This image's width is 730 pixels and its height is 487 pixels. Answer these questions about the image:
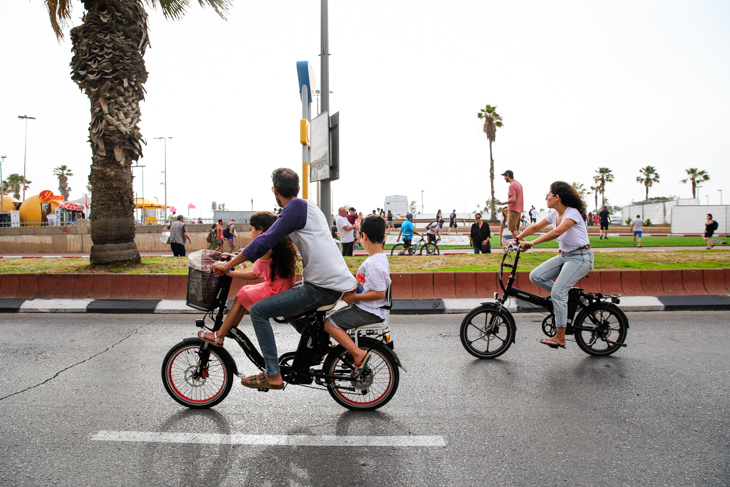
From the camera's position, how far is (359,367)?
384 cm

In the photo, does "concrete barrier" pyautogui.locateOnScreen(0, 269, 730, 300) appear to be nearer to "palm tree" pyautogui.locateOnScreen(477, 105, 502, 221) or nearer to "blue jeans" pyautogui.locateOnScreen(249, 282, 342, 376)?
"blue jeans" pyautogui.locateOnScreen(249, 282, 342, 376)

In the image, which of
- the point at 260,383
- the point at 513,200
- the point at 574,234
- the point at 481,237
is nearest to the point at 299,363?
the point at 260,383

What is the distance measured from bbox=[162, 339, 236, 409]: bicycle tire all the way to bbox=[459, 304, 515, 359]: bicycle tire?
9.24 feet

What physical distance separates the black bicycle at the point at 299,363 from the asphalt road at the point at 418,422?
0.16 metres

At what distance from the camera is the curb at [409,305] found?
8477 millimetres

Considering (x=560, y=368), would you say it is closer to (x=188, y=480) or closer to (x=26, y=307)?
(x=188, y=480)

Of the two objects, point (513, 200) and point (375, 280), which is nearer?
point (375, 280)

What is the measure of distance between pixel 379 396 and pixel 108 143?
912 cm

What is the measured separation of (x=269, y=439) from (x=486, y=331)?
3030mm

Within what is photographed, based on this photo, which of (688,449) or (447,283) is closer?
(688,449)

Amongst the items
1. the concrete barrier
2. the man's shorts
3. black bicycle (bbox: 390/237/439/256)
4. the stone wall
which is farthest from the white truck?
the concrete barrier

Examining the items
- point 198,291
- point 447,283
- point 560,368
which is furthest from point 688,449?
point 447,283

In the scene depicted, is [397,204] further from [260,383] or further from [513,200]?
[260,383]

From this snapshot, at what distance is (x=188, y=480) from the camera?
289 cm
